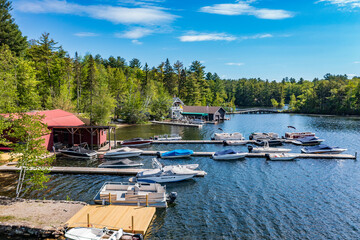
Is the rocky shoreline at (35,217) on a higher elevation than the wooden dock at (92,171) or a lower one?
lower

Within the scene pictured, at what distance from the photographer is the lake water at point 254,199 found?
55.9 feet

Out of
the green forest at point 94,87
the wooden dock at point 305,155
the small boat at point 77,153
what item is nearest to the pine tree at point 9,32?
the green forest at point 94,87

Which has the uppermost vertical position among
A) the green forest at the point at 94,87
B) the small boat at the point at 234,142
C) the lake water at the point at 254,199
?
the green forest at the point at 94,87

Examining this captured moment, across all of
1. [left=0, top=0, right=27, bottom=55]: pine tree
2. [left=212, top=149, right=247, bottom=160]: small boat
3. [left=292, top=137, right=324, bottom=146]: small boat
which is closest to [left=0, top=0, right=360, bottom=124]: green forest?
[left=0, top=0, right=27, bottom=55]: pine tree

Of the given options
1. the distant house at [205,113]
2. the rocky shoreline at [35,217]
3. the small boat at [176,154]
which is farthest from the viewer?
the distant house at [205,113]

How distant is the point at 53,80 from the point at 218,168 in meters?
55.0

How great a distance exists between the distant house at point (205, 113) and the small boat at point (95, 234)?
69964mm

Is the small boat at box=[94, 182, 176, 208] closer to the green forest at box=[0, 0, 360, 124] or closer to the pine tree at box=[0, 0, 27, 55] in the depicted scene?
the green forest at box=[0, 0, 360, 124]

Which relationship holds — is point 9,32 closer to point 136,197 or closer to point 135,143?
point 135,143

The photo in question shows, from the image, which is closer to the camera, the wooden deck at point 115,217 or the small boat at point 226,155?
the wooden deck at point 115,217

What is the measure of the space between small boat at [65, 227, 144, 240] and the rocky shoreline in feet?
4.71

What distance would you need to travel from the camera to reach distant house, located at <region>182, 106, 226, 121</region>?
8394 centimetres

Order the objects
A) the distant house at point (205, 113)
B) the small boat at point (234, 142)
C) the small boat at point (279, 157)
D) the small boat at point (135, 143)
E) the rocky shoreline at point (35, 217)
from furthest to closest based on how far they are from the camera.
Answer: the distant house at point (205, 113) < the small boat at point (234, 142) < the small boat at point (135, 143) < the small boat at point (279, 157) < the rocky shoreline at point (35, 217)

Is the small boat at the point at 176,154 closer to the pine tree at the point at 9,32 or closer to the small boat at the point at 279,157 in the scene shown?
the small boat at the point at 279,157
